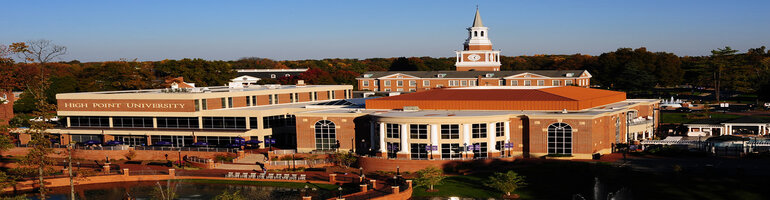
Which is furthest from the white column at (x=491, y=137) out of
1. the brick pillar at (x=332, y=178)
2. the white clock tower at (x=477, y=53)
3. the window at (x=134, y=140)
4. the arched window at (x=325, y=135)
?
the white clock tower at (x=477, y=53)

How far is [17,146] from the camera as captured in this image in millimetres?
88125

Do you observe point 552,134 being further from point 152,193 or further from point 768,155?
point 152,193

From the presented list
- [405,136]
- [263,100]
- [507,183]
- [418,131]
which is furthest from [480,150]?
[263,100]

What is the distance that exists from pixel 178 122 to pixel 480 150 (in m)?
37.0

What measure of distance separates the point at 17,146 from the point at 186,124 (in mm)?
21555

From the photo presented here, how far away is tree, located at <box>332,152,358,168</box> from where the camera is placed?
67.7 meters

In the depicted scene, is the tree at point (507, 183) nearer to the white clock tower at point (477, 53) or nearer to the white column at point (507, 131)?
the white column at point (507, 131)

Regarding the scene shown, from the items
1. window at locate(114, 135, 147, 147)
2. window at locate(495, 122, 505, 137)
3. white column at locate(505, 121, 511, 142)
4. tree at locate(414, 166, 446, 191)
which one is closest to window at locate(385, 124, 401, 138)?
window at locate(495, 122, 505, 137)

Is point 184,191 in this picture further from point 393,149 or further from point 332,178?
point 393,149

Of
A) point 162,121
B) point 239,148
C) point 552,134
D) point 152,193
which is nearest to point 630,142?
point 552,134

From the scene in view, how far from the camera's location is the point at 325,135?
74062 mm

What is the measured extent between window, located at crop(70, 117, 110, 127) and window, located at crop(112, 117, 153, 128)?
1186 millimetres

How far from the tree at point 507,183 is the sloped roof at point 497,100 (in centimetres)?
1720

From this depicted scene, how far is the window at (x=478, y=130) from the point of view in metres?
65.4
